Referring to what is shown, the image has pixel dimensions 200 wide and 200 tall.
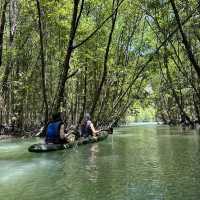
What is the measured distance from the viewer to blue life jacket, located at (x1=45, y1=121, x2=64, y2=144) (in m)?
19.9

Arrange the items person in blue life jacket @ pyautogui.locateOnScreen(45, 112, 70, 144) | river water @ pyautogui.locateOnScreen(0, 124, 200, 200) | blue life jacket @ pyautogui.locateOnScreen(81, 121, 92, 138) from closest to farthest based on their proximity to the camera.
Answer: river water @ pyautogui.locateOnScreen(0, 124, 200, 200) → person in blue life jacket @ pyautogui.locateOnScreen(45, 112, 70, 144) → blue life jacket @ pyautogui.locateOnScreen(81, 121, 92, 138)

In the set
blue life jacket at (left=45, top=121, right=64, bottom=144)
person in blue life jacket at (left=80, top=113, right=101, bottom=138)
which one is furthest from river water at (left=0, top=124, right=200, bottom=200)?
person in blue life jacket at (left=80, top=113, right=101, bottom=138)

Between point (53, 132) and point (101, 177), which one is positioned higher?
point (53, 132)

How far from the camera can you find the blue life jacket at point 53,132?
65.2 ft

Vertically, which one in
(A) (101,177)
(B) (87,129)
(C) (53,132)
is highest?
(B) (87,129)

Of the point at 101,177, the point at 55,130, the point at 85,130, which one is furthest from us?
the point at 85,130

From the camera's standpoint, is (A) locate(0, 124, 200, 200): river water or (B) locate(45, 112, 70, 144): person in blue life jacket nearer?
(A) locate(0, 124, 200, 200): river water

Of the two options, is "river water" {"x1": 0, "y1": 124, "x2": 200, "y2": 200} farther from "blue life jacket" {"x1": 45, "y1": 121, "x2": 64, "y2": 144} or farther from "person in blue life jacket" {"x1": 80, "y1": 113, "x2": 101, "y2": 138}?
"person in blue life jacket" {"x1": 80, "y1": 113, "x2": 101, "y2": 138}

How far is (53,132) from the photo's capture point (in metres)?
19.9

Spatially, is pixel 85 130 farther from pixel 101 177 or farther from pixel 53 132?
pixel 101 177

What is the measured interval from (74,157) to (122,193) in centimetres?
783

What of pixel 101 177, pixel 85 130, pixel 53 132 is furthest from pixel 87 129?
pixel 101 177

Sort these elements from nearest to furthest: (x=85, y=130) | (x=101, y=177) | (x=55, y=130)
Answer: (x=101, y=177), (x=55, y=130), (x=85, y=130)

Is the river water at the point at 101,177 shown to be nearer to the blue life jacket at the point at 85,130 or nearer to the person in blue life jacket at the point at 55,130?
the person in blue life jacket at the point at 55,130
